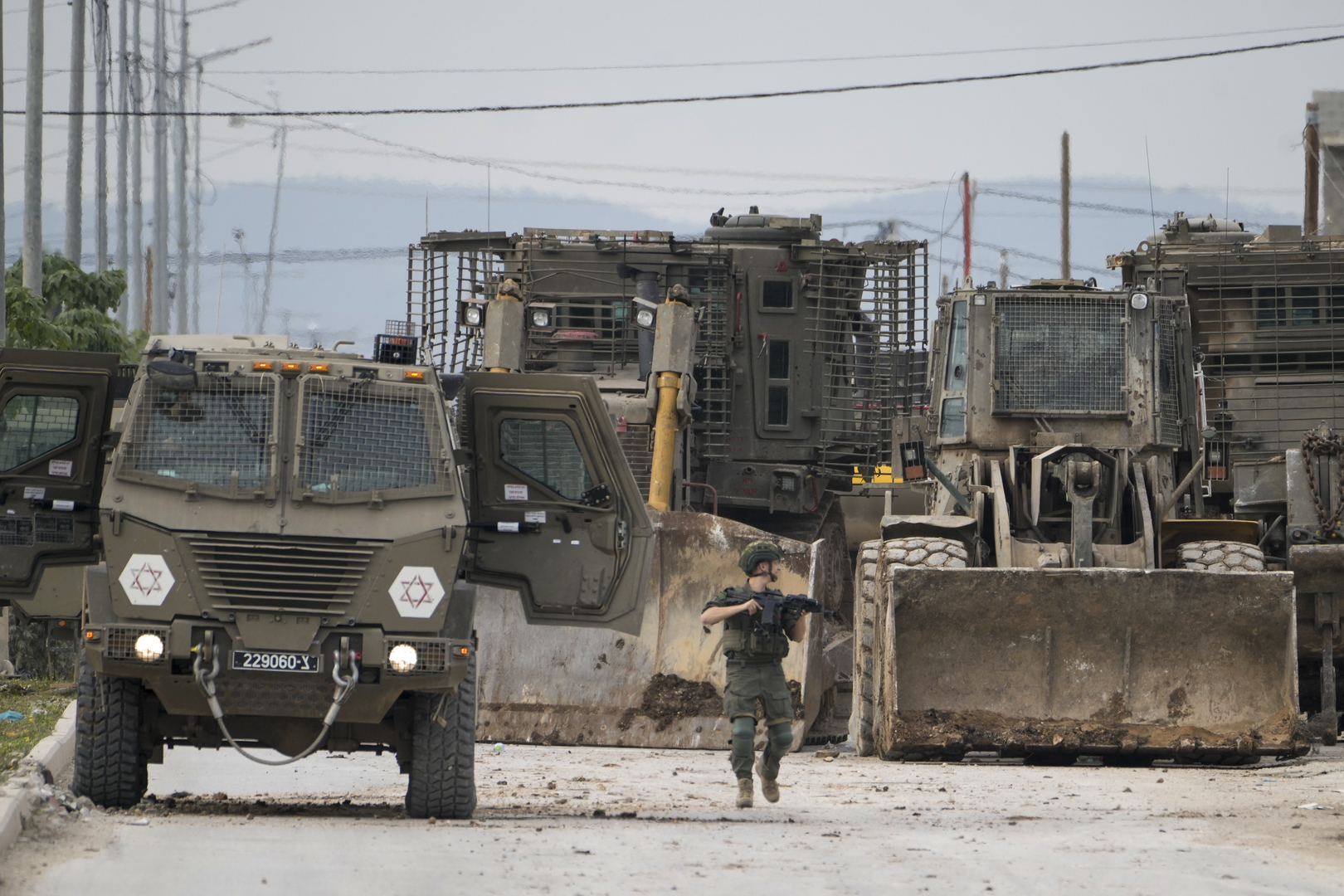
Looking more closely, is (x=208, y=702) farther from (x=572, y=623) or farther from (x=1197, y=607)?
(x=1197, y=607)

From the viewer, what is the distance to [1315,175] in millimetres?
33844

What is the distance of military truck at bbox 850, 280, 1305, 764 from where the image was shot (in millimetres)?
11883

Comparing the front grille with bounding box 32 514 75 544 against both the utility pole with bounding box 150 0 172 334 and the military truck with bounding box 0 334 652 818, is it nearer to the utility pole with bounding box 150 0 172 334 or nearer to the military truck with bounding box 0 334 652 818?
the military truck with bounding box 0 334 652 818

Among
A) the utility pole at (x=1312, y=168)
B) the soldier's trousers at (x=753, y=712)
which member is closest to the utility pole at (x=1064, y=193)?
the utility pole at (x=1312, y=168)

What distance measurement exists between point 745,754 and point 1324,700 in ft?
Answer: 16.1

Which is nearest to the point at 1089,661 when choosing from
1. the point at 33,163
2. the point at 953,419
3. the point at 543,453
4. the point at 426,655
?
the point at 953,419

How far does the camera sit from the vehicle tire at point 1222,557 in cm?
1243

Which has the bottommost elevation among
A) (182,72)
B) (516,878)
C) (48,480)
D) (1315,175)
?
(516,878)

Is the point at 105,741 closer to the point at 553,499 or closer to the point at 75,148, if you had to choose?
the point at 553,499

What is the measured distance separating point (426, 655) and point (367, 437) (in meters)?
1.07

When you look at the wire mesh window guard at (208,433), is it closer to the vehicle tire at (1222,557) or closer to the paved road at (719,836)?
the paved road at (719,836)

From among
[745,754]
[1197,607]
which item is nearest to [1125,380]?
[1197,607]

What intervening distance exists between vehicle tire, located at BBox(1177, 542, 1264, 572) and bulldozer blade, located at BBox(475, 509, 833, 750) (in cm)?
257

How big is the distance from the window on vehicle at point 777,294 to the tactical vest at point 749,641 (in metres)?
9.75
